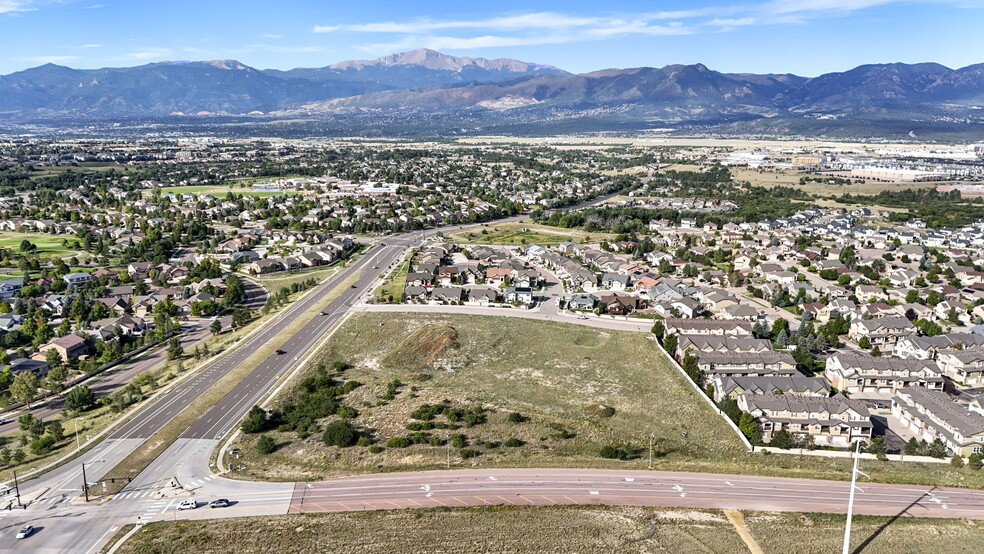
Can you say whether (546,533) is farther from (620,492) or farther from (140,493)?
(140,493)

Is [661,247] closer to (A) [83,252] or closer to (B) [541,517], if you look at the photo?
(B) [541,517]

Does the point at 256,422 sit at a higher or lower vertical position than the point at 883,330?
lower

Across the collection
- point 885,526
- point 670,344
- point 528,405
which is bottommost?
point 885,526

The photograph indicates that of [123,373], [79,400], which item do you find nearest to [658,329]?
[79,400]

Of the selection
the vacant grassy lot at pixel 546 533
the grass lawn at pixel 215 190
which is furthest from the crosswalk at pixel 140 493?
the grass lawn at pixel 215 190

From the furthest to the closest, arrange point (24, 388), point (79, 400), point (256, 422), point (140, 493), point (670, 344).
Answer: point (670, 344) < point (24, 388) < point (79, 400) < point (256, 422) < point (140, 493)

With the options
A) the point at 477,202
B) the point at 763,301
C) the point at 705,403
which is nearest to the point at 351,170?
the point at 477,202

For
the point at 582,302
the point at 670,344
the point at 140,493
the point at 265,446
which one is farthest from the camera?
the point at 582,302
